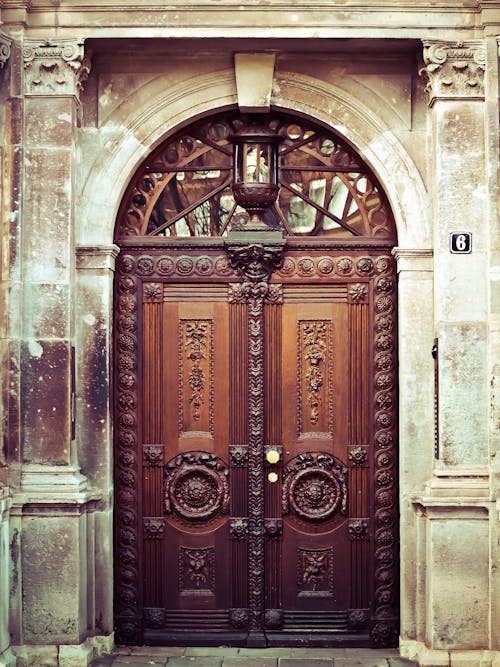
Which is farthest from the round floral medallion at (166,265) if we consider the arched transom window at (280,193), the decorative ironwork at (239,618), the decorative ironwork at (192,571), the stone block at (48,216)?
the decorative ironwork at (239,618)

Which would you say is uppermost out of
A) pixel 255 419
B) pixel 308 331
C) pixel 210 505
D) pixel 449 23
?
pixel 449 23

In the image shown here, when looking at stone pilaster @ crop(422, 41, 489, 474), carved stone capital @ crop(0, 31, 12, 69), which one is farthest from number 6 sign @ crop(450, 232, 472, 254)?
carved stone capital @ crop(0, 31, 12, 69)

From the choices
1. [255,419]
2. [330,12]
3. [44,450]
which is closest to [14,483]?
[44,450]

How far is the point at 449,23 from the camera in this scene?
7.70 meters

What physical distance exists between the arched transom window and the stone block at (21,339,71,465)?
1146mm

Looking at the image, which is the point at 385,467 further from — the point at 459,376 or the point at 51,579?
the point at 51,579

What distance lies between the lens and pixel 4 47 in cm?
765

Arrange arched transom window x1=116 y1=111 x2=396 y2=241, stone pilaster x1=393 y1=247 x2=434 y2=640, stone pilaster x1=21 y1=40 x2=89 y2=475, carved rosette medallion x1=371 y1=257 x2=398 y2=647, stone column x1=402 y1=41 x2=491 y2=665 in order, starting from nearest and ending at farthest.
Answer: stone column x1=402 y1=41 x2=491 y2=665
stone pilaster x1=21 y1=40 x2=89 y2=475
stone pilaster x1=393 y1=247 x2=434 y2=640
carved rosette medallion x1=371 y1=257 x2=398 y2=647
arched transom window x1=116 y1=111 x2=396 y2=241

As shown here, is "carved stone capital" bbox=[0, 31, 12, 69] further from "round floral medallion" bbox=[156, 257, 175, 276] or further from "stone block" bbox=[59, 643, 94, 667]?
"stone block" bbox=[59, 643, 94, 667]

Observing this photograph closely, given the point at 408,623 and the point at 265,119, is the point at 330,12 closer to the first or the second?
the point at 265,119

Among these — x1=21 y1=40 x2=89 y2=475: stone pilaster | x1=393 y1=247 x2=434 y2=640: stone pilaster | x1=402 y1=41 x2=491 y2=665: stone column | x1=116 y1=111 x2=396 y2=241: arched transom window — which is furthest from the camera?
x1=116 y1=111 x2=396 y2=241: arched transom window

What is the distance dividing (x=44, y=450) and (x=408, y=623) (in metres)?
2.85

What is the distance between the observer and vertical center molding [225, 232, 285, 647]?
8.22 metres

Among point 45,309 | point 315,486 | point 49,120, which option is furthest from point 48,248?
point 315,486
